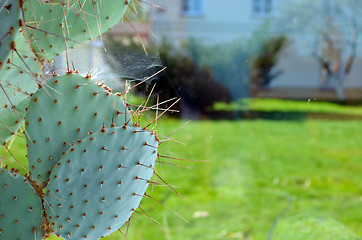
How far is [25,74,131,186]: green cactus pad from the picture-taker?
2.36ft

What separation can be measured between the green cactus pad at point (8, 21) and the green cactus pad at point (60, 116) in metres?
0.15

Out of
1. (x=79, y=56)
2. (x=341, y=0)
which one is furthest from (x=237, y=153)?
(x=79, y=56)

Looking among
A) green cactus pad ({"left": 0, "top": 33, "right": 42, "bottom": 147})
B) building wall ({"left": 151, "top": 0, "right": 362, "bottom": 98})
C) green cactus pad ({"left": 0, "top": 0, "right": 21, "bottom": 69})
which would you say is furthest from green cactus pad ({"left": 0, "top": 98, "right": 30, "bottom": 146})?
building wall ({"left": 151, "top": 0, "right": 362, "bottom": 98})

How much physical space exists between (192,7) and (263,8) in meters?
1.01

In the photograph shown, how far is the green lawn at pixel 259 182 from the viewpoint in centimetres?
237

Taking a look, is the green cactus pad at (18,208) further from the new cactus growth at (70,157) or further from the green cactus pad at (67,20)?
the green cactus pad at (67,20)

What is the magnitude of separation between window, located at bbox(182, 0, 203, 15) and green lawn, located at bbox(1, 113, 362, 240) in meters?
1.06

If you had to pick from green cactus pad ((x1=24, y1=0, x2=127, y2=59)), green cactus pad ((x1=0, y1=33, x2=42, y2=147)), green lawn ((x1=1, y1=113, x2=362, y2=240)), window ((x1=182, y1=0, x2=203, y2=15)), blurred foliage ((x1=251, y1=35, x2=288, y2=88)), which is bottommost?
green lawn ((x1=1, y1=113, x2=362, y2=240))

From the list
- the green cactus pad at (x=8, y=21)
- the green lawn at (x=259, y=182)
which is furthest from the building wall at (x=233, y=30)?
the green cactus pad at (x=8, y=21)

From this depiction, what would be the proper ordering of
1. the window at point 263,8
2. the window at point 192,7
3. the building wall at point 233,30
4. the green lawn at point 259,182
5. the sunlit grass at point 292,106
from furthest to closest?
the window at point 263,8 < the sunlit grass at point 292,106 < the window at point 192,7 < the building wall at point 233,30 < the green lawn at point 259,182

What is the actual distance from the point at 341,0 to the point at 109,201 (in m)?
3.96

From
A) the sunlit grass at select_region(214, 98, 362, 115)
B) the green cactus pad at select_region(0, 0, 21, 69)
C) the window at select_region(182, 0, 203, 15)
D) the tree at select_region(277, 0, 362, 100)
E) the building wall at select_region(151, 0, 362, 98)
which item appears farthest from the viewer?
the sunlit grass at select_region(214, 98, 362, 115)

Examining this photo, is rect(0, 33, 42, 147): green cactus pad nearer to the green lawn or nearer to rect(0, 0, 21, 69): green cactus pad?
rect(0, 0, 21, 69): green cactus pad

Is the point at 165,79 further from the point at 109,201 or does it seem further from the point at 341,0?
the point at 341,0
